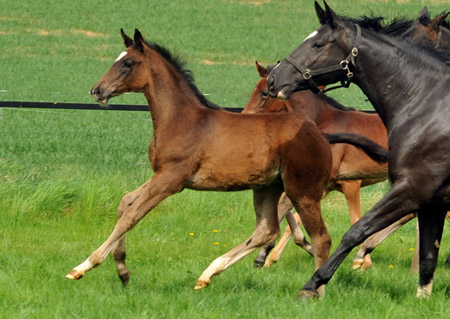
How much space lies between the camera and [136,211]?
6590 millimetres

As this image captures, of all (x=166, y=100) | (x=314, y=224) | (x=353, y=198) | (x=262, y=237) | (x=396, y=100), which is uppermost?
(x=396, y=100)

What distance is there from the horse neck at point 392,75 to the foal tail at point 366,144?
0.66 meters

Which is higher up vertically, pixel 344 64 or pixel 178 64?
pixel 344 64

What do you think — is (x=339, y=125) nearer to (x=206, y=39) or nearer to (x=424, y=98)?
(x=424, y=98)

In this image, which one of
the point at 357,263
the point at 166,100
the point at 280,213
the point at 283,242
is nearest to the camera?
the point at 166,100

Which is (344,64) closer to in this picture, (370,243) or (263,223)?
(263,223)

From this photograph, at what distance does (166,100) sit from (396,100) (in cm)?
192

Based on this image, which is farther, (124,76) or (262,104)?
(262,104)

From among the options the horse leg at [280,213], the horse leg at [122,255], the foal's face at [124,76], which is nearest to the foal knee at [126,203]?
the horse leg at [122,255]

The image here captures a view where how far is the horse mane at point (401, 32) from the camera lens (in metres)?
6.75

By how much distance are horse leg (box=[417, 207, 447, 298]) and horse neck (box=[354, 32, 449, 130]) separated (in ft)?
2.59

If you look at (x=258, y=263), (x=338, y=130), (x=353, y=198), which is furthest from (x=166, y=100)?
(x=353, y=198)

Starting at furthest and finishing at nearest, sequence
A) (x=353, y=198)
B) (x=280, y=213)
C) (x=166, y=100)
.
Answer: (x=353, y=198) < (x=280, y=213) < (x=166, y=100)

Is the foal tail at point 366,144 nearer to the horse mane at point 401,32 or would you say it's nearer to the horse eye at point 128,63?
the horse mane at point 401,32
